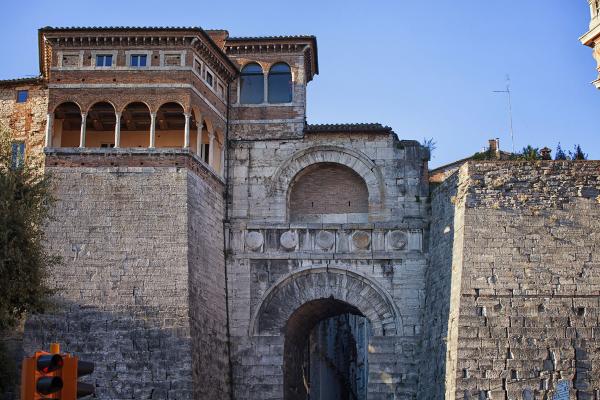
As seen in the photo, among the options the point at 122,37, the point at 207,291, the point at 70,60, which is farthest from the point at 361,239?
the point at 70,60

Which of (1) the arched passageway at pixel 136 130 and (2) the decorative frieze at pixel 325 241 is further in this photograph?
(1) the arched passageway at pixel 136 130

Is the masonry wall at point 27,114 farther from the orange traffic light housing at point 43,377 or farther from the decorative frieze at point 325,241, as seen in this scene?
the orange traffic light housing at point 43,377

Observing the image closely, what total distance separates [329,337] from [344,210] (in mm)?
19327

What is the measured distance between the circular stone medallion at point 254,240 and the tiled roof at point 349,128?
12.3 feet

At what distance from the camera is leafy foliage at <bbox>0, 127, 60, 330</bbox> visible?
61.5ft

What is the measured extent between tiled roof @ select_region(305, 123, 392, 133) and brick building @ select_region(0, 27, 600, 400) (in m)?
0.08

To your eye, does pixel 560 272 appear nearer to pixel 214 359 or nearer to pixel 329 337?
pixel 214 359

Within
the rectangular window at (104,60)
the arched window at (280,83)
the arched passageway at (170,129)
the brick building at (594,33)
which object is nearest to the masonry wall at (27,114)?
the rectangular window at (104,60)

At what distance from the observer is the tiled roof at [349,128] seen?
26594 mm

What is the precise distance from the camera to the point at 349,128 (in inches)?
1052

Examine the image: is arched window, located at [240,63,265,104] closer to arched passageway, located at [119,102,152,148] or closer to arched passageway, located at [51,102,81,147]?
arched passageway, located at [119,102,152,148]

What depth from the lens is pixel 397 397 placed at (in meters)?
24.2

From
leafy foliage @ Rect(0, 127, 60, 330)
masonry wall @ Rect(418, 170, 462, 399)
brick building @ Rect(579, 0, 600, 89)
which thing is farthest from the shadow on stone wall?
brick building @ Rect(579, 0, 600, 89)

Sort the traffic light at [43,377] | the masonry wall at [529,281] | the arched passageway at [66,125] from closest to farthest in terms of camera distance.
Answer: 1. the traffic light at [43,377]
2. the masonry wall at [529,281]
3. the arched passageway at [66,125]
